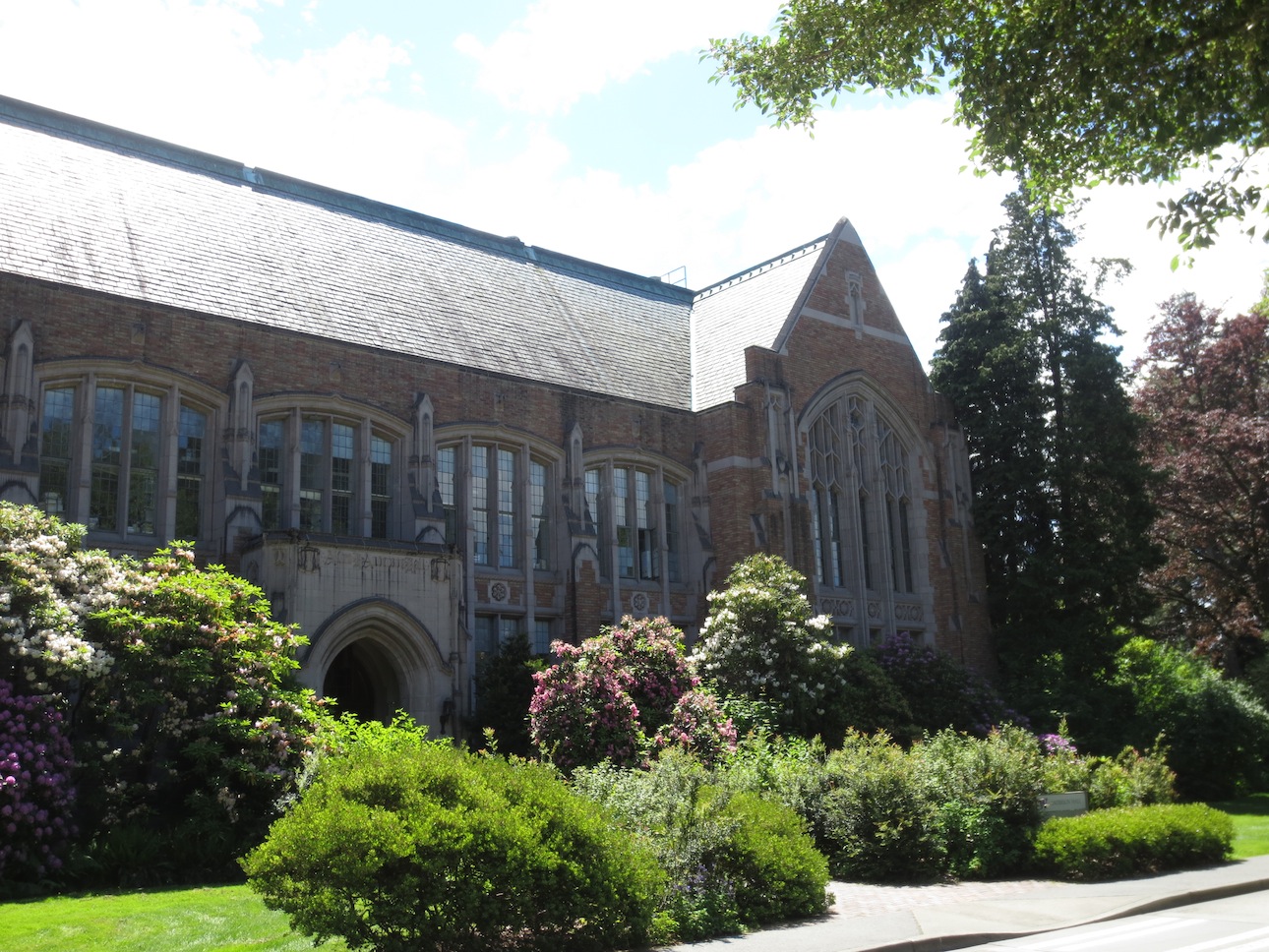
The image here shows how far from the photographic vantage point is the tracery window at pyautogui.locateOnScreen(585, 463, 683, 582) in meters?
24.8

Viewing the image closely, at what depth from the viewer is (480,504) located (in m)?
23.1

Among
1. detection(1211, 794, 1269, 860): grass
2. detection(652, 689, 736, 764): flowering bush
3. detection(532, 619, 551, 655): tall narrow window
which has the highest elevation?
detection(532, 619, 551, 655): tall narrow window

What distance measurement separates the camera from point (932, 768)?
15.7 metres

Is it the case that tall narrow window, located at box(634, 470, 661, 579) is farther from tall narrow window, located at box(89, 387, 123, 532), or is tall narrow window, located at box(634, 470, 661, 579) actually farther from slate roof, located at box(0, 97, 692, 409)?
tall narrow window, located at box(89, 387, 123, 532)

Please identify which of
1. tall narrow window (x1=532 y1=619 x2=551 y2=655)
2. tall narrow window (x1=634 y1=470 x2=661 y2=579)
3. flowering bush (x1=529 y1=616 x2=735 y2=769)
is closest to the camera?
flowering bush (x1=529 y1=616 x2=735 y2=769)

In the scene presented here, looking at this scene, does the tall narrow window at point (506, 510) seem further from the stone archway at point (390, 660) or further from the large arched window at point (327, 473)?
the stone archway at point (390, 660)

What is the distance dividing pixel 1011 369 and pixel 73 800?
81.4 ft

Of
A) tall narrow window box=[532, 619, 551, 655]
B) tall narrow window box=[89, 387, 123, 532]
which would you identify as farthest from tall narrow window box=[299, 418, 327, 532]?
tall narrow window box=[532, 619, 551, 655]

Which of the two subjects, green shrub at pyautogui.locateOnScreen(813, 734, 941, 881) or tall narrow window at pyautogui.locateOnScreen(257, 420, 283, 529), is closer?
green shrub at pyautogui.locateOnScreen(813, 734, 941, 881)

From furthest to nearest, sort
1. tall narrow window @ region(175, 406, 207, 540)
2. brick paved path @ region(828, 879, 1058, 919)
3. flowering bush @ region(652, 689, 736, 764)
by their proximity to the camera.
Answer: tall narrow window @ region(175, 406, 207, 540)
flowering bush @ region(652, 689, 736, 764)
brick paved path @ region(828, 879, 1058, 919)

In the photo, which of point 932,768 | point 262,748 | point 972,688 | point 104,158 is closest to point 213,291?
point 104,158

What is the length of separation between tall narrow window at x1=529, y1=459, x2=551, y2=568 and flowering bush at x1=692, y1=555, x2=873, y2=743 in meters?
3.92

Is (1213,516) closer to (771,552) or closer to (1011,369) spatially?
(1011,369)

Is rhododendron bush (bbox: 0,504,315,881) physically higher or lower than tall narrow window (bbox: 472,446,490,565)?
lower
